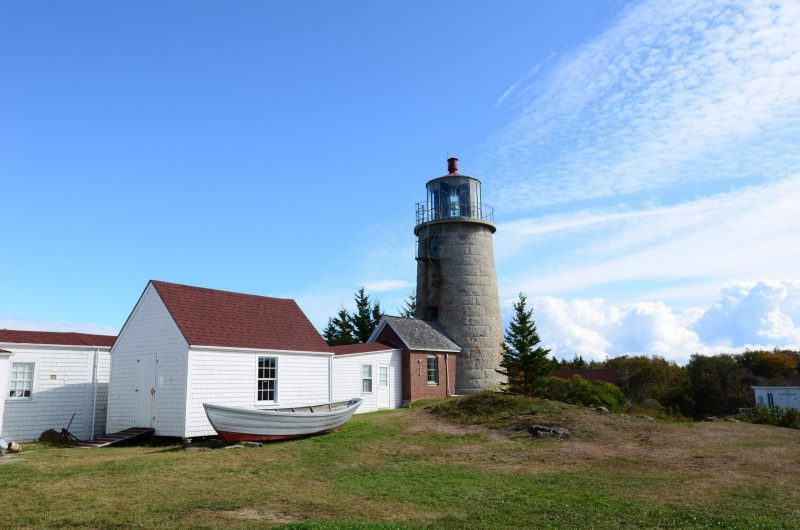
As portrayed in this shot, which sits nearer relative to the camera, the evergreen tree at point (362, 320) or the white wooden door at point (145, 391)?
the white wooden door at point (145, 391)

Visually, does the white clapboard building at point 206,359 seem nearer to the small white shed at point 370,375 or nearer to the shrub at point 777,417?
the small white shed at point 370,375

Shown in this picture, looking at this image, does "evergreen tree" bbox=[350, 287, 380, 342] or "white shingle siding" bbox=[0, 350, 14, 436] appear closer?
"white shingle siding" bbox=[0, 350, 14, 436]

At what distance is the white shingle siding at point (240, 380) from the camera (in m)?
19.8

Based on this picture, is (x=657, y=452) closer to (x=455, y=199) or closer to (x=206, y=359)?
(x=206, y=359)

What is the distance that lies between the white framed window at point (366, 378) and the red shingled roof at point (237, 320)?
390cm

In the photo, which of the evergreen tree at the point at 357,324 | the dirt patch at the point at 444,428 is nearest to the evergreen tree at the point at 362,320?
the evergreen tree at the point at 357,324

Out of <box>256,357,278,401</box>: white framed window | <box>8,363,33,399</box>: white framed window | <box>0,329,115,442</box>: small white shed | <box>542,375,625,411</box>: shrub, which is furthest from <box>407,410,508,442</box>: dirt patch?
<box>8,363,33,399</box>: white framed window

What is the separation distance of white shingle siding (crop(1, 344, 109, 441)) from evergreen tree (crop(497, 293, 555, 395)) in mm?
19279

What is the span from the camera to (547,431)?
19.9m

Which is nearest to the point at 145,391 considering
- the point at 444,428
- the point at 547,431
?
the point at 444,428

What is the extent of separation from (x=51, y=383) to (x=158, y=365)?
4.60m

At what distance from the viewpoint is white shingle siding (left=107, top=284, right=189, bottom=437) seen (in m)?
19.7

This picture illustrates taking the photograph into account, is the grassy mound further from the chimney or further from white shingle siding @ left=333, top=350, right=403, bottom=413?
the chimney

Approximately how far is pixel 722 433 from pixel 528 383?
35.8ft
